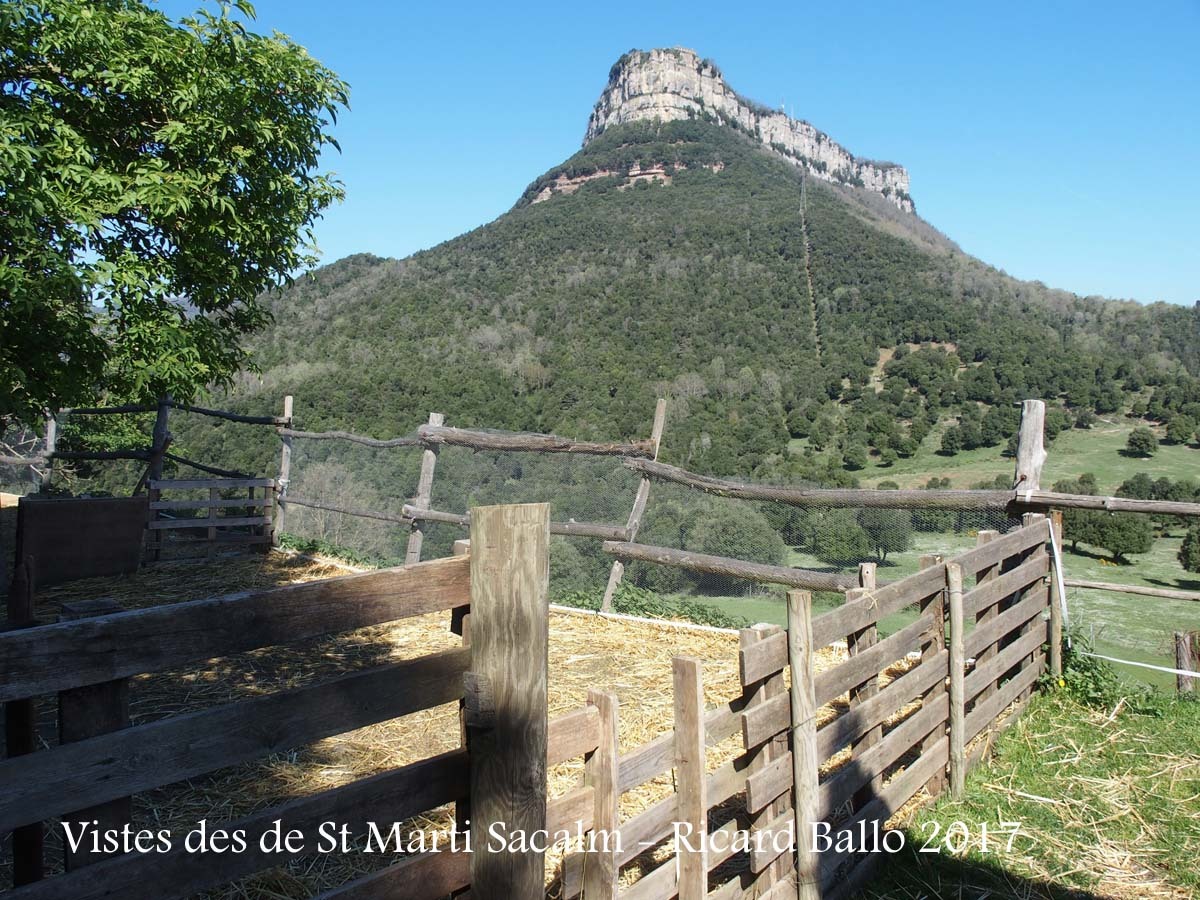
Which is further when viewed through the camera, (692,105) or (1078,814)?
(692,105)

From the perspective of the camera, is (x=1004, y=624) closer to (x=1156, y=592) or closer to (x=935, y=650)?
(x=935, y=650)

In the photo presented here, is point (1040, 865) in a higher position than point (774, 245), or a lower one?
lower

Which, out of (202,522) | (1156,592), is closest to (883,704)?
(1156,592)

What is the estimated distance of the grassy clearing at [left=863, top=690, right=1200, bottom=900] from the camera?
11.3ft

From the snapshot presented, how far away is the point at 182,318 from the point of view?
23.8ft

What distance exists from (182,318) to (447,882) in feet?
21.5

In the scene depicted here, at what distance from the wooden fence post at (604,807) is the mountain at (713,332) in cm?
1642

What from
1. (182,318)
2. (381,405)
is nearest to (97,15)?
(182,318)

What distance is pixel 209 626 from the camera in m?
1.56

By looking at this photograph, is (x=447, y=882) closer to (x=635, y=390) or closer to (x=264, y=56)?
(x=264, y=56)

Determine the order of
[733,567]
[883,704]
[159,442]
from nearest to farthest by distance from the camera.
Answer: [883,704] < [733,567] < [159,442]

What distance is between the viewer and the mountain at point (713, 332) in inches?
1194

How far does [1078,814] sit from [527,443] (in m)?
5.80

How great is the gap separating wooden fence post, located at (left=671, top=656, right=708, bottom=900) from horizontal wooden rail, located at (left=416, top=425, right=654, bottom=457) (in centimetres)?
542
